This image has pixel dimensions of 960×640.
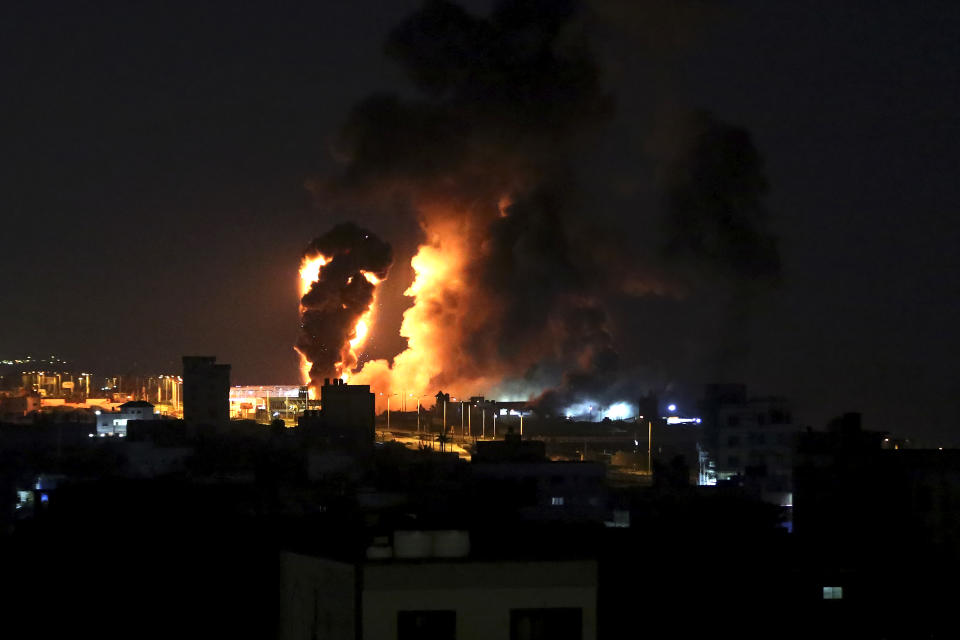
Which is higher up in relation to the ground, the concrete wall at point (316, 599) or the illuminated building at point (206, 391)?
the illuminated building at point (206, 391)

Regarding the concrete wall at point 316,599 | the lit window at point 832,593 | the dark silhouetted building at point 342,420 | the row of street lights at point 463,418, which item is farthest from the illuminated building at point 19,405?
the concrete wall at point 316,599

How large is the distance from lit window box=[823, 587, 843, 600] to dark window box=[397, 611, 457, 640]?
31.3 ft

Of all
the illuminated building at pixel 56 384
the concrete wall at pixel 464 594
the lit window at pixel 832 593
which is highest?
the illuminated building at pixel 56 384

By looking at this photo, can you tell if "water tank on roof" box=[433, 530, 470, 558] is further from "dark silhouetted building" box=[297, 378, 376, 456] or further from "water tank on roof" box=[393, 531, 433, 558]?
"dark silhouetted building" box=[297, 378, 376, 456]

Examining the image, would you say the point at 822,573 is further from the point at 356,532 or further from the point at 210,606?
the point at 356,532

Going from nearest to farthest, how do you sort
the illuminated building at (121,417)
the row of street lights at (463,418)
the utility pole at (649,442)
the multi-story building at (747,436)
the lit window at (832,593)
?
1. the lit window at (832,593)
2. the multi-story building at (747,436)
3. the utility pole at (649,442)
4. the illuminated building at (121,417)
5. the row of street lights at (463,418)

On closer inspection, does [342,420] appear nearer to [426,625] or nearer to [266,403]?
[266,403]

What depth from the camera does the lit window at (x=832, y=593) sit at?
19.2 m

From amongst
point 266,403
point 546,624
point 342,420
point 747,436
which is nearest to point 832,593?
point 546,624

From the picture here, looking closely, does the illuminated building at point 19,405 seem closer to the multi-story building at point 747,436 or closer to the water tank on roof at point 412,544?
the multi-story building at point 747,436

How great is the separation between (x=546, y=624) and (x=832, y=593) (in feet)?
30.7

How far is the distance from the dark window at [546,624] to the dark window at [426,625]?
33 centimetres

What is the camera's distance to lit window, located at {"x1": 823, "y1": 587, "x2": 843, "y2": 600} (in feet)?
62.8

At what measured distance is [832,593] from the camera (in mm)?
Answer: 19234
